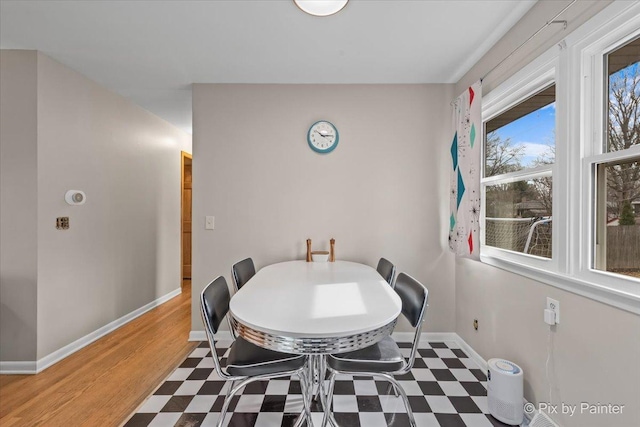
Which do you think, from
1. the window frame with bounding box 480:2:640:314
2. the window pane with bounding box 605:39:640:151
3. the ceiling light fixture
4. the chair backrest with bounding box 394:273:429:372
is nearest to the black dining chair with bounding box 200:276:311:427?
the chair backrest with bounding box 394:273:429:372

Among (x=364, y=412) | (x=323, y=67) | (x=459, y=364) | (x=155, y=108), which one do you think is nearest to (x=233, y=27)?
(x=323, y=67)

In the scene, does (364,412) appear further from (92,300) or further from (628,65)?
(92,300)

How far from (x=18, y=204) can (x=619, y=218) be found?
370 cm

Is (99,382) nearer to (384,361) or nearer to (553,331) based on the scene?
(384,361)

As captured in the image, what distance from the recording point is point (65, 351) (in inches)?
Result: 101

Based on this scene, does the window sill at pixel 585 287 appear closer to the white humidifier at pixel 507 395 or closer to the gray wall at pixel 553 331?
the gray wall at pixel 553 331

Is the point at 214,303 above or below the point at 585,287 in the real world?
below

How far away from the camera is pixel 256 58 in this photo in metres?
2.43

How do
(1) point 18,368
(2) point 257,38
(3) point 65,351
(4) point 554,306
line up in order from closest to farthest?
(4) point 554,306
(2) point 257,38
(1) point 18,368
(3) point 65,351

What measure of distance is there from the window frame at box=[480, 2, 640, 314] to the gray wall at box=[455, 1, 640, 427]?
2.7 inches

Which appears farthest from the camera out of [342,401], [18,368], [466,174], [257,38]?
[466,174]

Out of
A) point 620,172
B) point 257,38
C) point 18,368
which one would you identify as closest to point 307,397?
point 620,172

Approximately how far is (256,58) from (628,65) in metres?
2.21

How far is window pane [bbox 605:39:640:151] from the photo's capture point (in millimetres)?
1312
